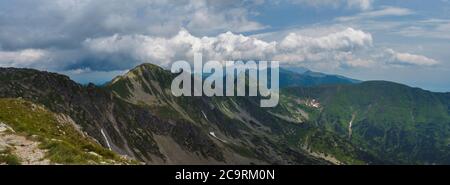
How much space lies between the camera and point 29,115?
171 feet

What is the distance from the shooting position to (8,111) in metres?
50.4
